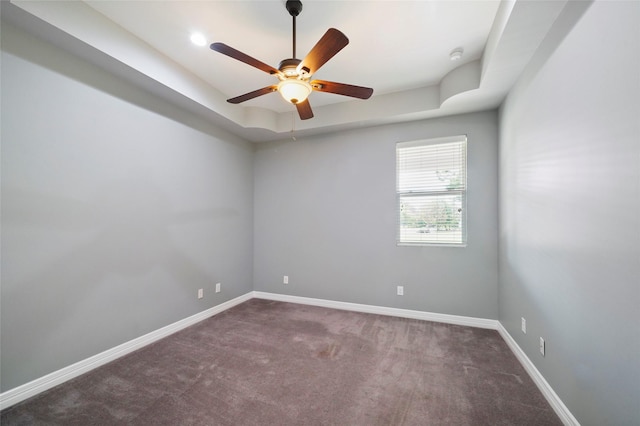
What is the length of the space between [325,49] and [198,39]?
4.74ft

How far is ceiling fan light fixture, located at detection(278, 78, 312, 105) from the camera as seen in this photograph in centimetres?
190

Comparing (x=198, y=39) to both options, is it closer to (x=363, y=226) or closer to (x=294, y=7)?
(x=294, y=7)

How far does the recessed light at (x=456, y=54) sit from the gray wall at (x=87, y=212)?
121 inches

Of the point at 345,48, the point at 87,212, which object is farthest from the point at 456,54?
the point at 87,212

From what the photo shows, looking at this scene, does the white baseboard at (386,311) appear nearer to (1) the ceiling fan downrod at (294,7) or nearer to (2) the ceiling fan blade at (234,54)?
(2) the ceiling fan blade at (234,54)

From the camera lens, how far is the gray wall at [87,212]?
1.83 meters

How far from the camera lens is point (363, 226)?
3672 mm

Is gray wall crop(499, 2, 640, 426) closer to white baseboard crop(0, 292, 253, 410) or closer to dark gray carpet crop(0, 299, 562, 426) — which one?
dark gray carpet crop(0, 299, 562, 426)

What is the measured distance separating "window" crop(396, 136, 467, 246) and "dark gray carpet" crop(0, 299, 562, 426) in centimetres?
118

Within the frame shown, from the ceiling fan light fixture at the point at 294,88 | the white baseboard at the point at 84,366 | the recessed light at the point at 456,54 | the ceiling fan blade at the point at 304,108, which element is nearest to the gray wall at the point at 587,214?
the recessed light at the point at 456,54

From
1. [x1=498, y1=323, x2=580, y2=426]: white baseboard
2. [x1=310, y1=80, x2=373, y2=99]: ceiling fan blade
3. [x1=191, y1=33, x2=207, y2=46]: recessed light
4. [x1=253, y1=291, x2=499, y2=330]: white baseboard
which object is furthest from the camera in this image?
[x1=253, y1=291, x2=499, y2=330]: white baseboard

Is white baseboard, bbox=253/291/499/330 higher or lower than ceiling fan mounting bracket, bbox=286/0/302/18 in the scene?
lower

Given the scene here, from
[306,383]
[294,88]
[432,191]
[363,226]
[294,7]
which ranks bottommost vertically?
[306,383]

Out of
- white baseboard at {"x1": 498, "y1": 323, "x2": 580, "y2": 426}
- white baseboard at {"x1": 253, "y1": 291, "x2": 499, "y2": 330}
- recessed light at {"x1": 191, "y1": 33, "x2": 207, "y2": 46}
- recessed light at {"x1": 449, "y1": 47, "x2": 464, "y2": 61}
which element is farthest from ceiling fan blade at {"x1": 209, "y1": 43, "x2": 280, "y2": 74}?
white baseboard at {"x1": 253, "y1": 291, "x2": 499, "y2": 330}
